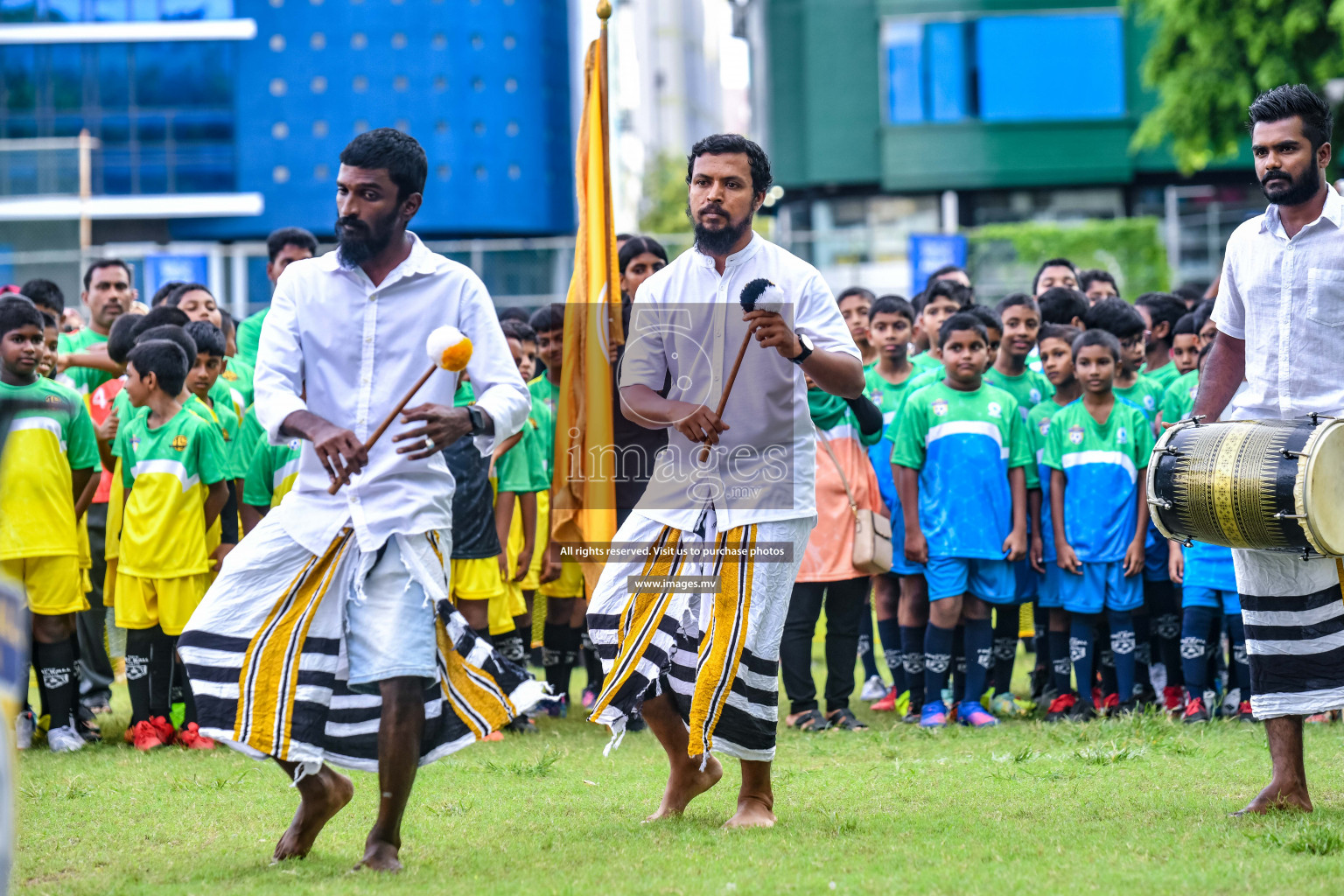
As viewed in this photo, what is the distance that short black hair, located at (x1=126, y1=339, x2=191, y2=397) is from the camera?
27.0 ft

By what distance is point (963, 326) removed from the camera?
875cm

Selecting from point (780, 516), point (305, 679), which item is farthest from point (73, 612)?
point (780, 516)

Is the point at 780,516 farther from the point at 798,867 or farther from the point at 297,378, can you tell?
the point at 297,378

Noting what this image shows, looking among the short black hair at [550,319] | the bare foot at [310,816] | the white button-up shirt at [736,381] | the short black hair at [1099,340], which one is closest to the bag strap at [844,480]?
the short black hair at [1099,340]

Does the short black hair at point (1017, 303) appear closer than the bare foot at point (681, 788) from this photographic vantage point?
No

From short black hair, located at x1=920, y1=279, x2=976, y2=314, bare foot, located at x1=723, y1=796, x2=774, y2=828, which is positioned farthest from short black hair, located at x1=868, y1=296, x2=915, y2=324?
bare foot, located at x1=723, y1=796, x2=774, y2=828

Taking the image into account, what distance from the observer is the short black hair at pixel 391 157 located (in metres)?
5.18

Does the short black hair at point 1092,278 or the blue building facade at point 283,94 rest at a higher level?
the blue building facade at point 283,94

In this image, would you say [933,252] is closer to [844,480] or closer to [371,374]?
[844,480]

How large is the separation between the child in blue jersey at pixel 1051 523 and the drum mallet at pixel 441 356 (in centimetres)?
480

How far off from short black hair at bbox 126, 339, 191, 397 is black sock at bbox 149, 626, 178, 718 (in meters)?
1.30

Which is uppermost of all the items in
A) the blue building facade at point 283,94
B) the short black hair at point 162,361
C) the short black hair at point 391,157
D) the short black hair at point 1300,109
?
the blue building facade at point 283,94

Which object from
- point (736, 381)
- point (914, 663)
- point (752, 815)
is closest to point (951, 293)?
point (914, 663)

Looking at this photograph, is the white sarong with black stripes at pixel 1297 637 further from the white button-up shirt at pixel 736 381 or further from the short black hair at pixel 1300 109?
the white button-up shirt at pixel 736 381
